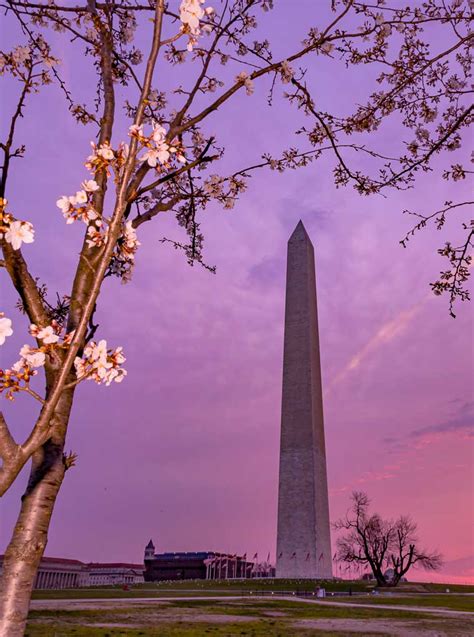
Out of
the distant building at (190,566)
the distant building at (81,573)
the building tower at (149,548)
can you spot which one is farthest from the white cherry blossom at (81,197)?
the building tower at (149,548)

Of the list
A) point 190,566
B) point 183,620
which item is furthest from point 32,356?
point 190,566

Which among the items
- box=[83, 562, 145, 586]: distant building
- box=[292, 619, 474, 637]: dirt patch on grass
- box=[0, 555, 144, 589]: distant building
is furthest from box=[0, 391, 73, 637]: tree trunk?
box=[83, 562, 145, 586]: distant building

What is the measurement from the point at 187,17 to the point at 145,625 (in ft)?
40.7

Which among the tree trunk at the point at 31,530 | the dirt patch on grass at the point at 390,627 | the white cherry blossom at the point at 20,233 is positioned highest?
the white cherry blossom at the point at 20,233

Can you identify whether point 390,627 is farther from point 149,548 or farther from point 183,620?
point 149,548

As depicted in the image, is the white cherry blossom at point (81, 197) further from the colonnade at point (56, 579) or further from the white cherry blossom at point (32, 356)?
the colonnade at point (56, 579)

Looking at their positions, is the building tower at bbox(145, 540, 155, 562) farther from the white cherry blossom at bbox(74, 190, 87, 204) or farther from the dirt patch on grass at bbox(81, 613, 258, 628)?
the white cherry blossom at bbox(74, 190, 87, 204)

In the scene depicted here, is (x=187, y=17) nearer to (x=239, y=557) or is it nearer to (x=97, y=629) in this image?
(x=97, y=629)

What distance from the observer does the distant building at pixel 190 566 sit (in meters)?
Result: 75.3

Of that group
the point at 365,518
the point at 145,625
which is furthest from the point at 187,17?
the point at 365,518

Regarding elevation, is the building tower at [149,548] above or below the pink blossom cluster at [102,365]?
above

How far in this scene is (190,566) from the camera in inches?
3007

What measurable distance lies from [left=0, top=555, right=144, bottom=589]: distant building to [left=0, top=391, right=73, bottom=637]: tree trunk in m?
88.9

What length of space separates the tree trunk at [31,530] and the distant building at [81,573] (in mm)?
88870
